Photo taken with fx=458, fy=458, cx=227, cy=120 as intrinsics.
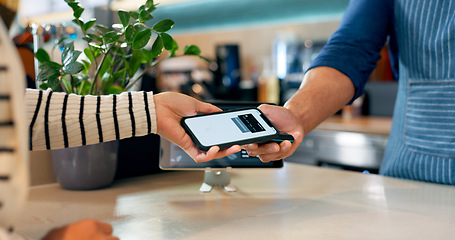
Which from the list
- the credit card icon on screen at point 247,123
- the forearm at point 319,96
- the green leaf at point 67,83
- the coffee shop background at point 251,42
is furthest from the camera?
the coffee shop background at point 251,42

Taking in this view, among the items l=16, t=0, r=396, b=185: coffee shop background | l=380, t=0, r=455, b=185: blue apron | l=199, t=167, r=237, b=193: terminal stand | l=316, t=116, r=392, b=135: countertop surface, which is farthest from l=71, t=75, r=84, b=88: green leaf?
l=16, t=0, r=396, b=185: coffee shop background

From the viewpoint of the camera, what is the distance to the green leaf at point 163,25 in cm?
83

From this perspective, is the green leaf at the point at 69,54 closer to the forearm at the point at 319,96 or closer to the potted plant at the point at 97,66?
the potted plant at the point at 97,66

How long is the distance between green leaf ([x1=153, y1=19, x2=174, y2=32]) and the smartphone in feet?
0.56

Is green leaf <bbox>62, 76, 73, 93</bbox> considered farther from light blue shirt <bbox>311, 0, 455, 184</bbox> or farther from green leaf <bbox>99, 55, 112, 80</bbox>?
light blue shirt <bbox>311, 0, 455, 184</bbox>

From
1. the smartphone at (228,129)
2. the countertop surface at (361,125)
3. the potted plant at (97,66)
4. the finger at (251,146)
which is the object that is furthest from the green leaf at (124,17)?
the countertop surface at (361,125)

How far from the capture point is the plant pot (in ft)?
3.05

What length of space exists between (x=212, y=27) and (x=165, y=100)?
249cm

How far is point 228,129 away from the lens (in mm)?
794

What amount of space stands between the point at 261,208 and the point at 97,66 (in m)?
0.44

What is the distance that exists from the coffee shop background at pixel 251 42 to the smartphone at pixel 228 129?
5.56 ft

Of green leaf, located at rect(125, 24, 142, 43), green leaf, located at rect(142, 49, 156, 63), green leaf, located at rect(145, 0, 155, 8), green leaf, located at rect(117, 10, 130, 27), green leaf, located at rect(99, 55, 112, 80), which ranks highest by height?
green leaf, located at rect(145, 0, 155, 8)

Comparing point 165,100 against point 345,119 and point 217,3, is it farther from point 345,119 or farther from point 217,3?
point 217,3

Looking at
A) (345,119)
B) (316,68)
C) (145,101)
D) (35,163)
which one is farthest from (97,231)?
(345,119)
